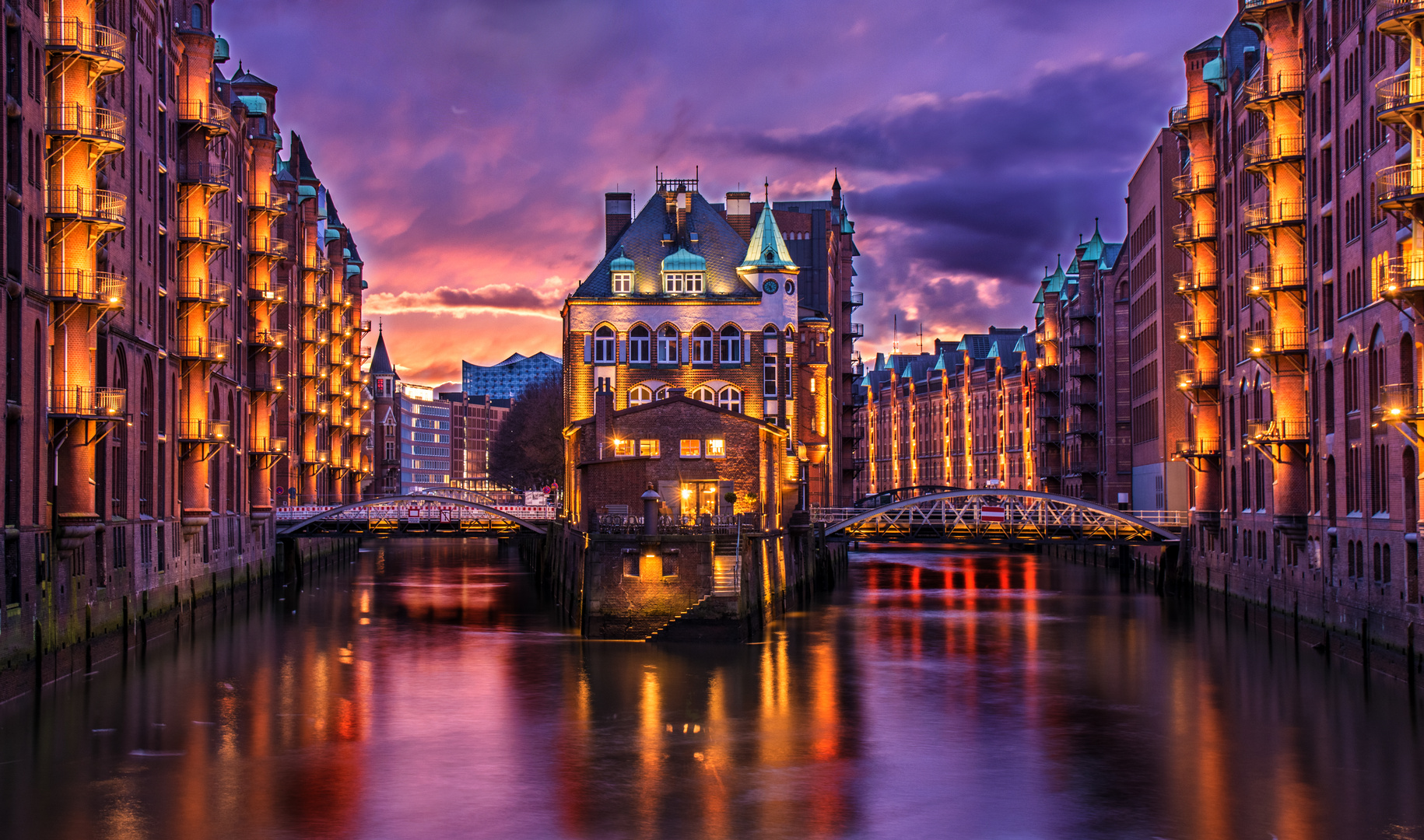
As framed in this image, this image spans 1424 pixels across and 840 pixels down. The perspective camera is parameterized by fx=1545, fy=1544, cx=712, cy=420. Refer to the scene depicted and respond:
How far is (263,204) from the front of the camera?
8544cm

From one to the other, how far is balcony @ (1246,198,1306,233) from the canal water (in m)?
15.8

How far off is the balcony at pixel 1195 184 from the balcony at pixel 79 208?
49.9 metres

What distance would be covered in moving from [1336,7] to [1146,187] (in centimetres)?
4438

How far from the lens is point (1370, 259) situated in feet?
164

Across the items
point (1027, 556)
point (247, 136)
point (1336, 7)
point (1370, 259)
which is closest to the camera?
point (1370, 259)

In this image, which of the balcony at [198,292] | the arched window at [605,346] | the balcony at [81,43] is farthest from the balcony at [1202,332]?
the balcony at [81,43]

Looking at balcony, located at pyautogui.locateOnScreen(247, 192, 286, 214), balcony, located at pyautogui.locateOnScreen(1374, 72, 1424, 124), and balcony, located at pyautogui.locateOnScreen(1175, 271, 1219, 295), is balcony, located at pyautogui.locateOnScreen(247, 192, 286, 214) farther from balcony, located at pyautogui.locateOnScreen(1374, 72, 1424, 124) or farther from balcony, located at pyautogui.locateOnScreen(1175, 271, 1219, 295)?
balcony, located at pyautogui.locateOnScreen(1374, 72, 1424, 124)

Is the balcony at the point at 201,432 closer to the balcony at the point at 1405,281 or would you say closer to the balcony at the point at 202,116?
the balcony at the point at 202,116

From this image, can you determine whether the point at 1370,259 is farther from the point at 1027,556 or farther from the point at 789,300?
the point at 1027,556

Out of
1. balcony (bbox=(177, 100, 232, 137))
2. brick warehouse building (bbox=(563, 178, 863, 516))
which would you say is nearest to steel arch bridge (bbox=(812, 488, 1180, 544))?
brick warehouse building (bbox=(563, 178, 863, 516))

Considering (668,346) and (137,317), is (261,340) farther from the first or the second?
(137,317)

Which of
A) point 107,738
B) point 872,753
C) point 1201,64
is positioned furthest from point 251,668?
point 1201,64

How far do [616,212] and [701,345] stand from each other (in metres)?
16.4

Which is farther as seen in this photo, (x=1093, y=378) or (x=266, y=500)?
(x=1093, y=378)
